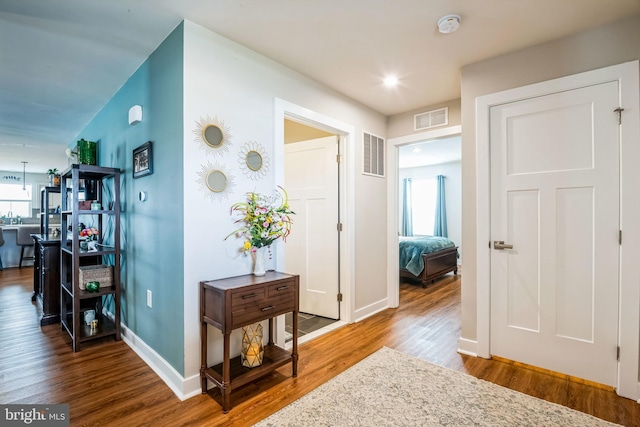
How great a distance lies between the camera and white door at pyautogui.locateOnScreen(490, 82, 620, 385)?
2078mm

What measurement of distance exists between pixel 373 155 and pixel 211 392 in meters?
2.93

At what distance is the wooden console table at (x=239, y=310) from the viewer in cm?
183

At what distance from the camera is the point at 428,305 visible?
409 centimetres

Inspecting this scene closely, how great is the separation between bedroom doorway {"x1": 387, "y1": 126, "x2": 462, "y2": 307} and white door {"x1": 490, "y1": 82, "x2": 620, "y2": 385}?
101 cm

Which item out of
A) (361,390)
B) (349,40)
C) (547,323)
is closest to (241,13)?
(349,40)

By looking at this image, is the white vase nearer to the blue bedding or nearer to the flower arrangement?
the flower arrangement

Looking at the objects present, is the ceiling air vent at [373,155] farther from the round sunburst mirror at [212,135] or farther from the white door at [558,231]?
the round sunburst mirror at [212,135]

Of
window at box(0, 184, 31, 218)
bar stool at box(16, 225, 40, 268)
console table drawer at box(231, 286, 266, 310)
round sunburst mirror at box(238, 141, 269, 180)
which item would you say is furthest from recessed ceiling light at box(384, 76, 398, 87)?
window at box(0, 184, 31, 218)

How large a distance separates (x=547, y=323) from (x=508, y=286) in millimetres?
355

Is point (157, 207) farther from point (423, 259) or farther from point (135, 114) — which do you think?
point (423, 259)

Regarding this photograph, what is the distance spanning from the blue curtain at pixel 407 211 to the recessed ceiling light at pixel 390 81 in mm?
5701

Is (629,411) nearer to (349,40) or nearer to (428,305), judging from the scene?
(428,305)

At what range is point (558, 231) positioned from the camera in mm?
2266

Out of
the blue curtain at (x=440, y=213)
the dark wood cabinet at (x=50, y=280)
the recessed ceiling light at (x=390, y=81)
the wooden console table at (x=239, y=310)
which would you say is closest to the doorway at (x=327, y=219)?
the recessed ceiling light at (x=390, y=81)
